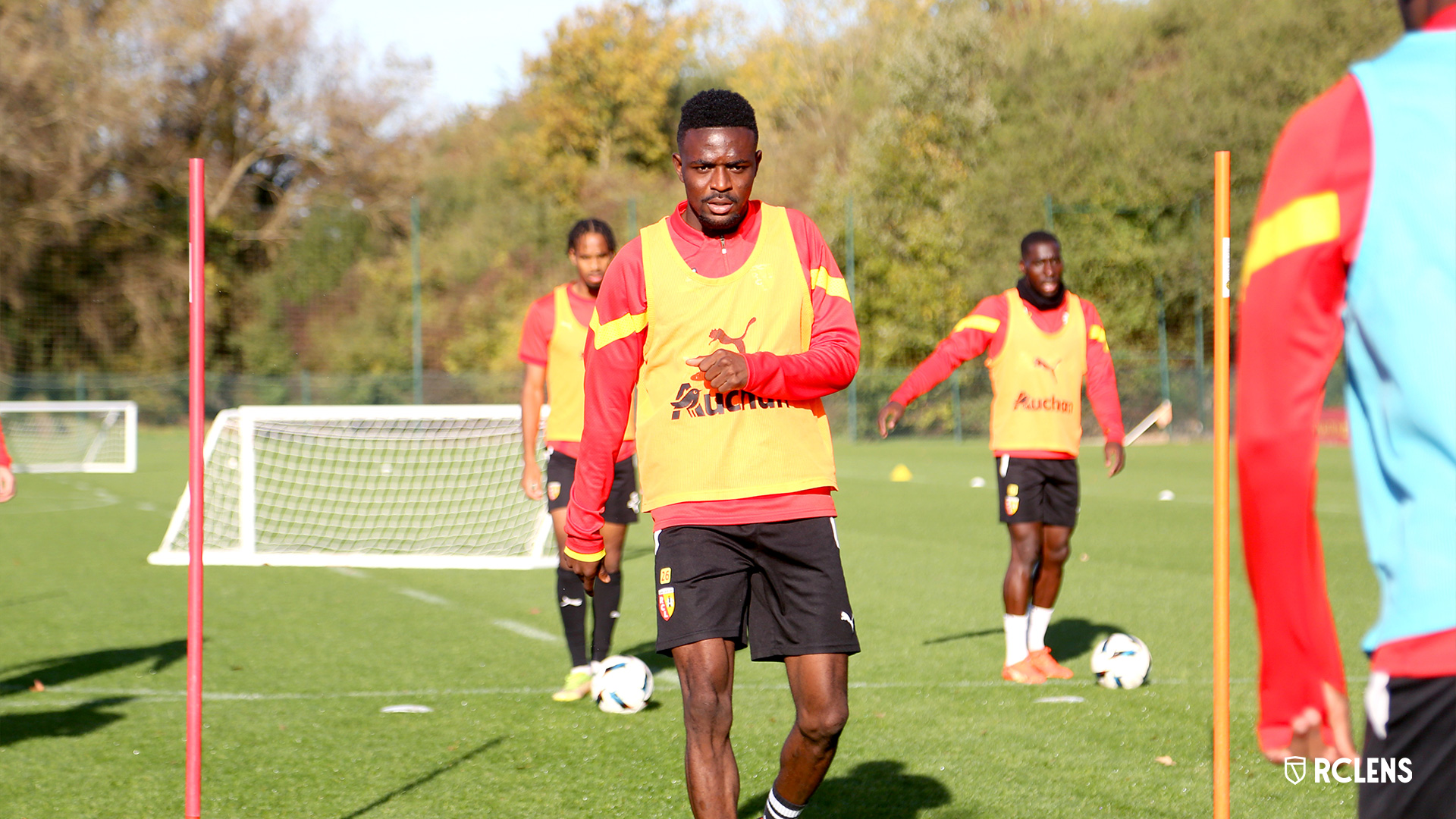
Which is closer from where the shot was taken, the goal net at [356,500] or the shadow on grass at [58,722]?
the shadow on grass at [58,722]

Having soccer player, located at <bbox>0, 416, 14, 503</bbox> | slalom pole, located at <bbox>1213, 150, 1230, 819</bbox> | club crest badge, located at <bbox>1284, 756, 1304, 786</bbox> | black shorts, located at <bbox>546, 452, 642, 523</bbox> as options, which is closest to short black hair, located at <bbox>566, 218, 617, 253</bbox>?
black shorts, located at <bbox>546, 452, 642, 523</bbox>

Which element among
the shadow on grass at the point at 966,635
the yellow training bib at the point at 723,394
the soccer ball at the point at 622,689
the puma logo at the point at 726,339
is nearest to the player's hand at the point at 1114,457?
the shadow on grass at the point at 966,635

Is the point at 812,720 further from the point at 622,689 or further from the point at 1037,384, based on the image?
the point at 1037,384

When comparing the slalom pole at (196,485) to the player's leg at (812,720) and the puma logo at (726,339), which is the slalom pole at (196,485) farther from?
the player's leg at (812,720)

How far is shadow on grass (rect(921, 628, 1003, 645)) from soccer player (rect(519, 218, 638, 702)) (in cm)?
214

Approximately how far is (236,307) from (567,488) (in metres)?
29.6

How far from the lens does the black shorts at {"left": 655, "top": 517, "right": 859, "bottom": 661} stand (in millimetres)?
3711

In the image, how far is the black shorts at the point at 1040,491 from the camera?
6.98m

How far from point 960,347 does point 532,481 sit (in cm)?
226

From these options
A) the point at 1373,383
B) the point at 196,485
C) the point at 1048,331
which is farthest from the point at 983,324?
the point at 1373,383

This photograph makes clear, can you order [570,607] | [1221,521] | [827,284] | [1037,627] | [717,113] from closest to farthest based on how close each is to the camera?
[1221,521], [717,113], [827,284], [570,607], [1037,627]

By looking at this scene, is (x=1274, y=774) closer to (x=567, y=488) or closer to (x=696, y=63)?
(x=567, y=488)

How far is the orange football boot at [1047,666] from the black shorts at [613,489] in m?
A: 2.15

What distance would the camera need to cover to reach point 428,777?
208 inches
